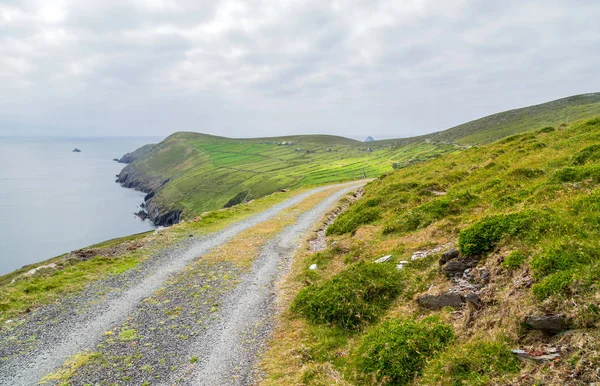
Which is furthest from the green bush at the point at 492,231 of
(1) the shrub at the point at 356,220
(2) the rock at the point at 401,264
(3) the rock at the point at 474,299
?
(1) the shrub at the point at 356,220

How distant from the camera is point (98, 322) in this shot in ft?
45.4

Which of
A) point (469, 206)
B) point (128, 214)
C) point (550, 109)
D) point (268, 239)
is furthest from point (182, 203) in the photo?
point (550, 109)

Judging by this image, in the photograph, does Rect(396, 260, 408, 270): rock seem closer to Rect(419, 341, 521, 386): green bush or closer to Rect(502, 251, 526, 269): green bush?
Rect(502, 251, 526, 269): green bush

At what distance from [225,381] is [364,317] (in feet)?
17.2

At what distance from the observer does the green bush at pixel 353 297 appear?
1202 cm

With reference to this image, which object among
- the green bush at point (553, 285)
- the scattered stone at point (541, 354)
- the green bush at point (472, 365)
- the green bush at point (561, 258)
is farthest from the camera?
the green bush at point (561, 258)

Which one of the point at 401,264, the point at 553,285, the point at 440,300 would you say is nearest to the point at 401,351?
the point at 440,300

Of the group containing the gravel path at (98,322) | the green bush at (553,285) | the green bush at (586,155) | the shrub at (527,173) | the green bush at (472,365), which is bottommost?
the gravel path at (98,322)

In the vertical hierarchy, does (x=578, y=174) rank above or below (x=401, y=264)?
above

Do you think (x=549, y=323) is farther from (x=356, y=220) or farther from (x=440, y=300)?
(x=356, y=220)

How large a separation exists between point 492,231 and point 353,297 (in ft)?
18.9

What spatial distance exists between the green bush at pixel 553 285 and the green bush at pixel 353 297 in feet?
17.3

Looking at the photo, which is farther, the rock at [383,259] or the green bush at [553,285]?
the rock at [383,259]

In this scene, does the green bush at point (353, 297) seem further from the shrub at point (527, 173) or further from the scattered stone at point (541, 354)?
the shrub at point (527, 173)
